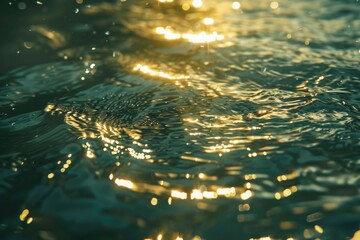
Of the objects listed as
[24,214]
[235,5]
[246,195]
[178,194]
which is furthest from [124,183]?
[235,5]

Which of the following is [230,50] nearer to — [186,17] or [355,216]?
[186,17]

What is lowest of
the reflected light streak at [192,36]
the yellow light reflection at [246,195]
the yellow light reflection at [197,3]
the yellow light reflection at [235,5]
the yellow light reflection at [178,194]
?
the reflected light streak at [192,36]

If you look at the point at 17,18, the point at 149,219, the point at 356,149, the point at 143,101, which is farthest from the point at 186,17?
the point at 149,219

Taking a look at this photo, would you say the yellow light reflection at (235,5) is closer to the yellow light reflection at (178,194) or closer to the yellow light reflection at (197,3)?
the yellow light reflection at (197,3)

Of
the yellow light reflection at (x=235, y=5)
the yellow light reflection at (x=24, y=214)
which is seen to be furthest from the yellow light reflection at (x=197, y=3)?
the yellow light reflection at (x=24, y=214)

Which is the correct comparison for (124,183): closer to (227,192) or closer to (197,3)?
(227,192)

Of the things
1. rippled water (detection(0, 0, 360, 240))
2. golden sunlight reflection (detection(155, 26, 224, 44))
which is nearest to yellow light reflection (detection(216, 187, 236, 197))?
rippled water (detection(0, 0, 360, 240))

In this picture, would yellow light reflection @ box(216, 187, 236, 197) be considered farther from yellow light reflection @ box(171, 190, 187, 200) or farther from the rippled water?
yellow light reflection @ box(171, 190, 187, 200)

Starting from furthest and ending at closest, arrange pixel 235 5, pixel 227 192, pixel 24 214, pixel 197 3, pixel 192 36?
pixel 197 3 → pixel 235 5 → pixel 192 36 → pixel 227 192 → pixel 24 214
